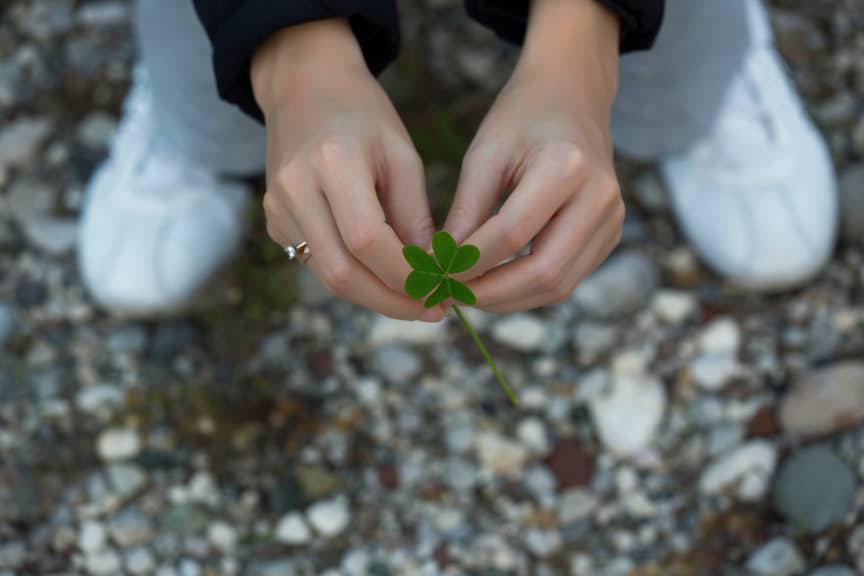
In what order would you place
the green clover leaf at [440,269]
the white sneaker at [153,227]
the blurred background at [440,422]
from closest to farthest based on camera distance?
the green clover leaf at [440,269], the blurred background at [440,422], the white sneaker at [153,227]

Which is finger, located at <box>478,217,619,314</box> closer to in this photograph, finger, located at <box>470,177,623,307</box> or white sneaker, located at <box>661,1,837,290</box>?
finger, located at <box>470,177,623,307</box>

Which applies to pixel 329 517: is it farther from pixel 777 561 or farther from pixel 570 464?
pixel 777 561

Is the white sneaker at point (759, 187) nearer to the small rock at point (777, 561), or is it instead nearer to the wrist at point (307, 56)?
the small rock at point (777, 561)

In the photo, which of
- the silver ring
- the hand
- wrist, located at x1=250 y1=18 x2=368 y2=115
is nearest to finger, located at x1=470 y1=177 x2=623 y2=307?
the hand

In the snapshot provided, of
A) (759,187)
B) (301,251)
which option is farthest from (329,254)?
(759,187)

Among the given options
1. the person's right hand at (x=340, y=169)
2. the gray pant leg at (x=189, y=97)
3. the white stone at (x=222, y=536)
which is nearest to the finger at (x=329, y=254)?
the person's right hand at (x=340, y=169)

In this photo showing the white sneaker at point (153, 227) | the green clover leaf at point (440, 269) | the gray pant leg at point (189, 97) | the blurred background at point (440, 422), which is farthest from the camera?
the white sneaker at point (153, 227)
